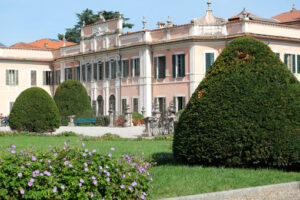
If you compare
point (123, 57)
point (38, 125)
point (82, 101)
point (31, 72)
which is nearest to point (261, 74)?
point (38, 125)

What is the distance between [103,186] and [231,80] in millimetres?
4098

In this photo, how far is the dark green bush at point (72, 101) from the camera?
3625 cm

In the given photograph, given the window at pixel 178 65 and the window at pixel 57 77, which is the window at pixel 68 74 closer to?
the window at pixel 57 77

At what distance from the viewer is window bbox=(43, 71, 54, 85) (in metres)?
49.3

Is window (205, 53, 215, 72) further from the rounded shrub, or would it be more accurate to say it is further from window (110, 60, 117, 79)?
the rounded shrub

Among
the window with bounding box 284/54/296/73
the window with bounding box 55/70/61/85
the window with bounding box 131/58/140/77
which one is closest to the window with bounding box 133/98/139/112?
the window with bounding box 131/58/140/77

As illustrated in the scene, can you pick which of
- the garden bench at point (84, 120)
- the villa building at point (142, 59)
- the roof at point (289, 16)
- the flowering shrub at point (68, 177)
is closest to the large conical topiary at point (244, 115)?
the flowering shrub at point (68, 177)

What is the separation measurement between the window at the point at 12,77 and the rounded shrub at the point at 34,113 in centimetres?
2376

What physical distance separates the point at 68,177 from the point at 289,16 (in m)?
42.4

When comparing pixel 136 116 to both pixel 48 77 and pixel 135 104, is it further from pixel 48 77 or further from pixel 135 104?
pixel 48 77

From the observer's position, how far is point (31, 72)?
48281 mm

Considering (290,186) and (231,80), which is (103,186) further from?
(231,80)

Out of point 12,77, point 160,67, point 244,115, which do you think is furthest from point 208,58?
point 244,115

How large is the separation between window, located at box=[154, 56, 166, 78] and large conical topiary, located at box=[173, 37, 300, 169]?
2683 centimetres
